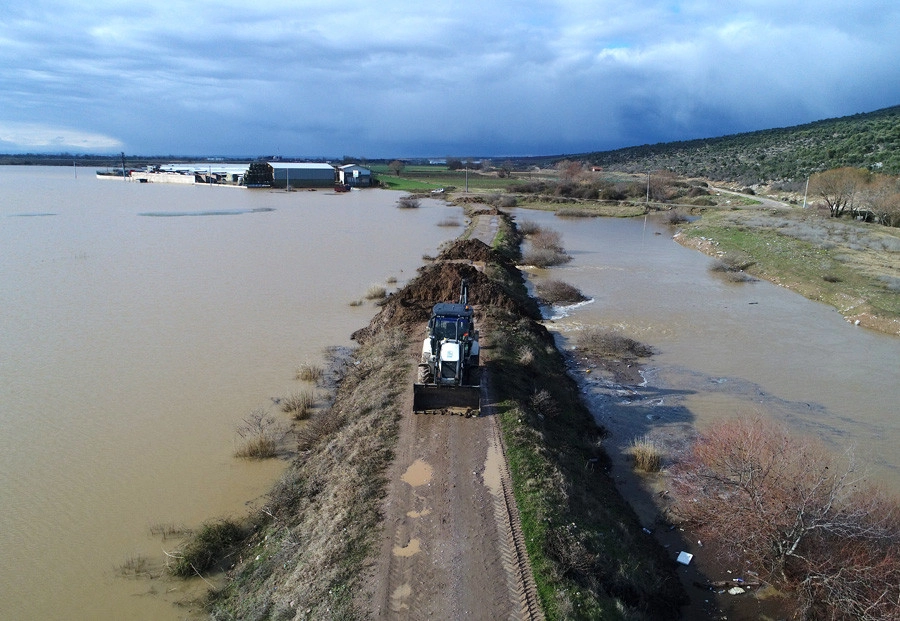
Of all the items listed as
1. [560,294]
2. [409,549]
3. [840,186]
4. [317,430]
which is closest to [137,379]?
[317,430]

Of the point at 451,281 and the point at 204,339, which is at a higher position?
the point at 451,281

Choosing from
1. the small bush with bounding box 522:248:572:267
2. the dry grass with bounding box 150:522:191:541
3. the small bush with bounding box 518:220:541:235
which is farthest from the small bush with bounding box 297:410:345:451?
the small bush with bounding box 518:220:541:235

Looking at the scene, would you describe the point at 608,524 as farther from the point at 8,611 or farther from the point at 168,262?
the point at 168,262

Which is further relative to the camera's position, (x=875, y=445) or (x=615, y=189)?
(x=615, y=189)

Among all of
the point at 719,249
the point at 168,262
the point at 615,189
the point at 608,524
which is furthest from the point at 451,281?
the point at 615,189

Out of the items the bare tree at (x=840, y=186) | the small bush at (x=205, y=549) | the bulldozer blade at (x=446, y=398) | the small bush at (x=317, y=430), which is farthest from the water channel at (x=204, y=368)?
the bare tree at (x=840, y=186)

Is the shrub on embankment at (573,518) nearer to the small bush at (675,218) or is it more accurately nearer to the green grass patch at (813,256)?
the green grass patch at (813,256)

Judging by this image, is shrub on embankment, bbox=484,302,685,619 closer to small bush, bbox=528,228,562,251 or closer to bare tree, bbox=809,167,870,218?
small bush, bbox=528,228,562,251

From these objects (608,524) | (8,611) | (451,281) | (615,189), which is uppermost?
(615,189)
